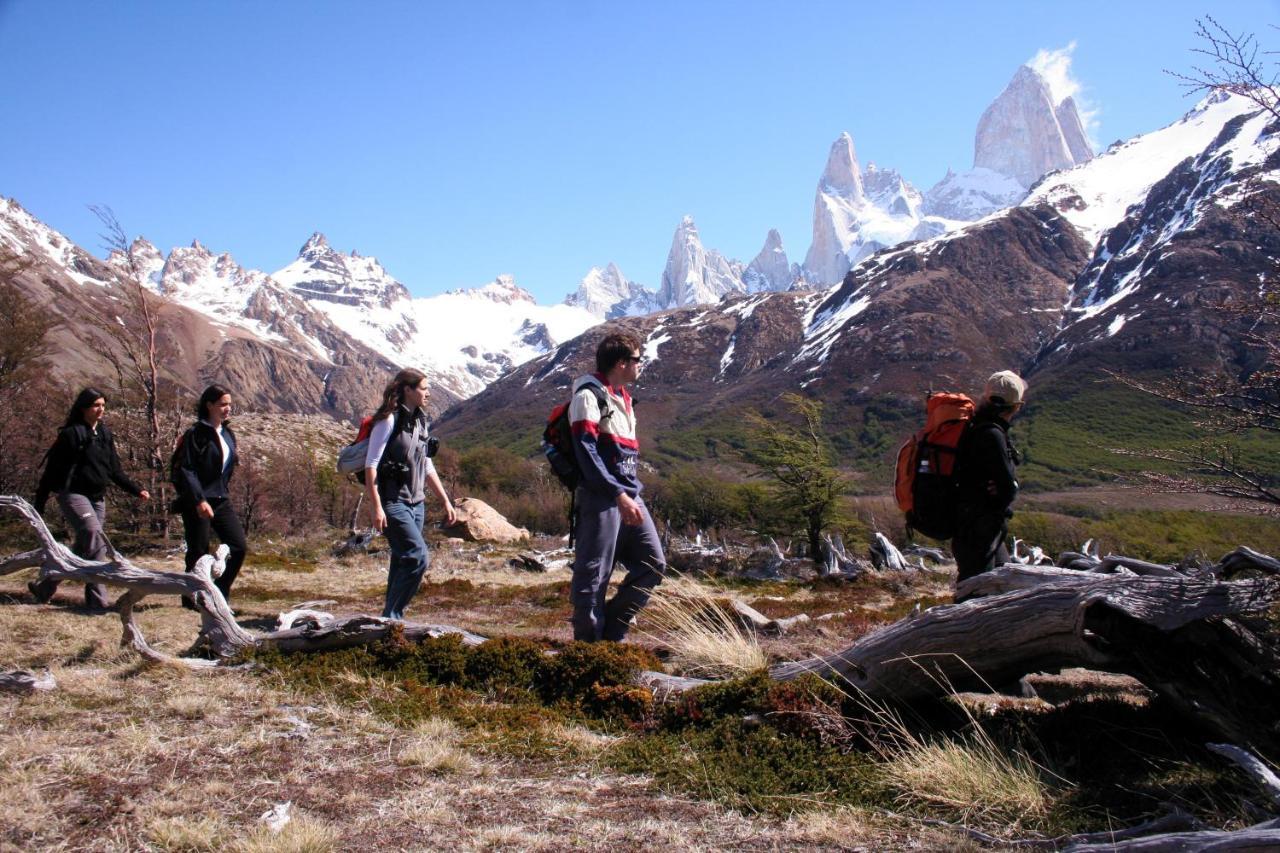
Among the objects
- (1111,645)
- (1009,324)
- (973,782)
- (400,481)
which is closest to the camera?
(973,782)

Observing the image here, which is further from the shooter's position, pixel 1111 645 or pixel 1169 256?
pixel 1169 256

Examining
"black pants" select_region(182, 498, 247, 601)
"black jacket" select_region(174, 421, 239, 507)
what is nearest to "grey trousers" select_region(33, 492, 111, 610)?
"black pants" select_region(182, 498, 247, 601)

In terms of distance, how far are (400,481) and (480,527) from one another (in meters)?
22.0

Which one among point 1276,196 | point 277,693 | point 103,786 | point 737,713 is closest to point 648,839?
point 737,713

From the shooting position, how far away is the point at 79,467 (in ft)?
25.6

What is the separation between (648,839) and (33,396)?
66.4 ft

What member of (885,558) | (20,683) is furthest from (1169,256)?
(20,683)

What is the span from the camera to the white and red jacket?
212 inches

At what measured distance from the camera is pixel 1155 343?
12612cm

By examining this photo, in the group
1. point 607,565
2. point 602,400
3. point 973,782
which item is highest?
point 602,400

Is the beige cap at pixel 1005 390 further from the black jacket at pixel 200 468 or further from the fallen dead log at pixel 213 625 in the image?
the black jacket at pixel 200 468

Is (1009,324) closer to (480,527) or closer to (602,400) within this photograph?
(480,527)

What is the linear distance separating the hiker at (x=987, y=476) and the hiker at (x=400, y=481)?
402cm

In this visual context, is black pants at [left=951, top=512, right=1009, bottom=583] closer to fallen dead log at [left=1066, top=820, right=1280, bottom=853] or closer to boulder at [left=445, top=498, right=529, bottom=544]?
fallen dead log at [left=1066, top=820, right=1280, bottom=853]
